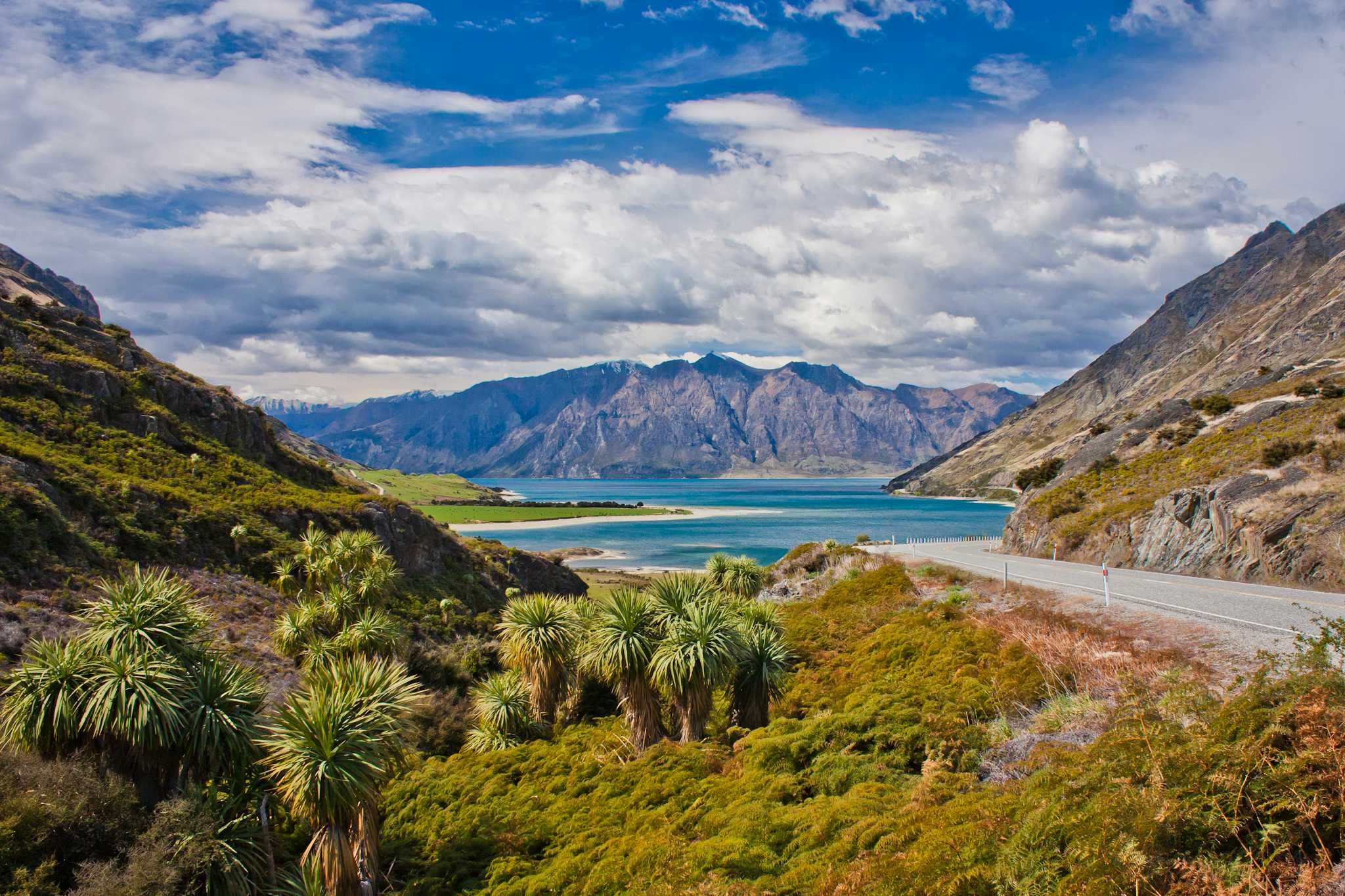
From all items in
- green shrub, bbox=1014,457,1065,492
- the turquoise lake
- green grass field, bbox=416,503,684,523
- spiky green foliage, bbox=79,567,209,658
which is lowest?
the turquoise lake

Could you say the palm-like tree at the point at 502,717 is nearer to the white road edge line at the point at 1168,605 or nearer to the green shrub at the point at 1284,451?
the white road edge line at the point at 1168,605

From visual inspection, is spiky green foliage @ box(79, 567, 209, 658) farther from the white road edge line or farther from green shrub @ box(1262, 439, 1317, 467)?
green shrub @ box(1262, 439, 1317, 467)

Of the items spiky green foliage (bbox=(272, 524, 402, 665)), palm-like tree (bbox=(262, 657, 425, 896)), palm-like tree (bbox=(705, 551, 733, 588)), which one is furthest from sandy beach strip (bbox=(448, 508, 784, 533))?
palm-like tree (bbox=(262, 657, 425, 896))

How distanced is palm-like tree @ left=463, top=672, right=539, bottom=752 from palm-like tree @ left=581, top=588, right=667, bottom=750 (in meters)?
4.97

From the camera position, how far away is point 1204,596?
21.2m

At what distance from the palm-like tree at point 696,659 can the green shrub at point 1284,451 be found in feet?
81.2

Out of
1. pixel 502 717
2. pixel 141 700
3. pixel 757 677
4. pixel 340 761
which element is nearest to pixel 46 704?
pixel 141 700

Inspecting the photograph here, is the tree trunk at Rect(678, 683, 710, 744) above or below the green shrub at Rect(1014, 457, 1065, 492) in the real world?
below

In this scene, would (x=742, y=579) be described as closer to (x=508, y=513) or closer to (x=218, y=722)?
(x=218, y=722)

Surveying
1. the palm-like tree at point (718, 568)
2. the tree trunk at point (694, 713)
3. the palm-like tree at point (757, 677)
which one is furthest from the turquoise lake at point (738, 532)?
the tree trunk at point (694, 713)

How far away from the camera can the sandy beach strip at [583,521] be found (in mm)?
151625

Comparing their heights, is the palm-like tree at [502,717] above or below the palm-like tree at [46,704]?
below

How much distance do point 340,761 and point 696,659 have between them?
8246 millimetres

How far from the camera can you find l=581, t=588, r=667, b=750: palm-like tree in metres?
19.3
